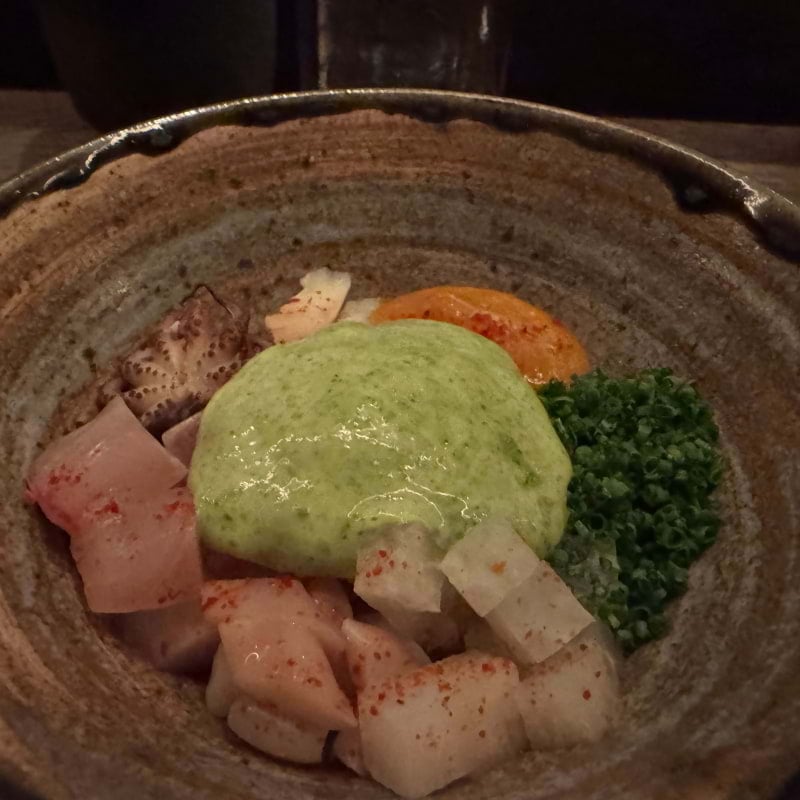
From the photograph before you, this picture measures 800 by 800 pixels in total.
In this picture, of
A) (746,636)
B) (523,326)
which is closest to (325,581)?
(746,636)

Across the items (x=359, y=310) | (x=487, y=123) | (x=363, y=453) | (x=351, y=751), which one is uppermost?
(x=487, y=123)

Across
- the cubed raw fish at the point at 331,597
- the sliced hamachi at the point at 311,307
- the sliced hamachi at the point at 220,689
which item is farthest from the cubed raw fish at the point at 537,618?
the sliced hamachi at the point at 311,307

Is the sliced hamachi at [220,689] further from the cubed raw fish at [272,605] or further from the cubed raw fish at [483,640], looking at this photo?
the cubed raw fish at [483,640]

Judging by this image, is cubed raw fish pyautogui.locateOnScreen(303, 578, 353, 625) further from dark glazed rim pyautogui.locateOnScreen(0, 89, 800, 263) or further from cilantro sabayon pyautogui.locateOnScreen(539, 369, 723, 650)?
dark glazed rim pyautogui.locateOnScreen(0, 89, 800, 263)

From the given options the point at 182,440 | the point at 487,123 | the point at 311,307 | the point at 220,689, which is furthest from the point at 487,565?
the point at 487,123

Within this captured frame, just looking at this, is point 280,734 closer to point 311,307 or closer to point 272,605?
point 272,605

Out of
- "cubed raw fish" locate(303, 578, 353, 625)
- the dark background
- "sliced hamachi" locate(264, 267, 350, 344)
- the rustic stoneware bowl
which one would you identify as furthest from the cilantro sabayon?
the dark background

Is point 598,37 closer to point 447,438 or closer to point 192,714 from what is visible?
point 447,438
